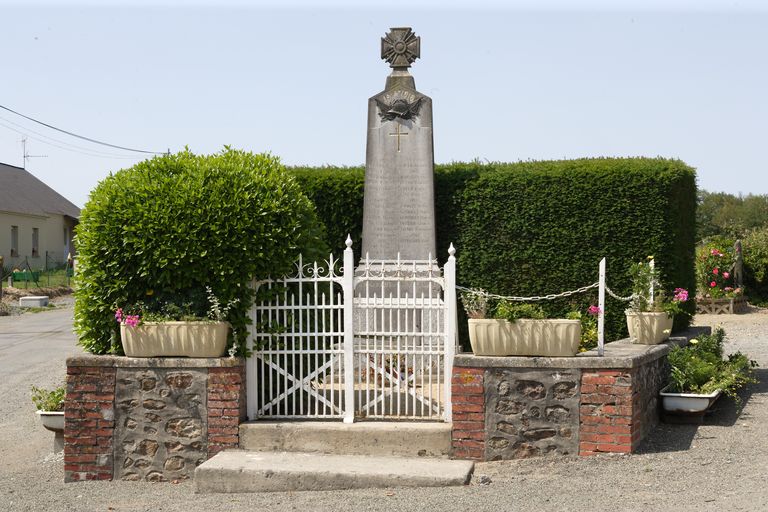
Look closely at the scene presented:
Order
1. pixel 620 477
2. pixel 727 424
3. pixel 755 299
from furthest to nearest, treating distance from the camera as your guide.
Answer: pixel 755 299, pixel 727 424, pixel 620 477

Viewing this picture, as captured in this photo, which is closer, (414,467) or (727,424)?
(414,467)

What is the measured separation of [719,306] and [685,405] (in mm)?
12383

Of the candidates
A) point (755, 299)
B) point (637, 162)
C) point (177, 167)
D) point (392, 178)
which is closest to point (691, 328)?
point (637, 162)

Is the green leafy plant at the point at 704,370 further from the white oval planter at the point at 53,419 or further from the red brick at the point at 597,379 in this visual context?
the white oval planter at the point at 53,419

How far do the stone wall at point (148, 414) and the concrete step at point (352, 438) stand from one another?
0.87ft

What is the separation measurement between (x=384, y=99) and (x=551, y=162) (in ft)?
8.00

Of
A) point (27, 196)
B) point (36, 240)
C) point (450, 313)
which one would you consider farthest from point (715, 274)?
point (27, 196)

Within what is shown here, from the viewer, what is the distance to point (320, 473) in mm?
6734

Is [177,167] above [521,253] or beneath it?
above

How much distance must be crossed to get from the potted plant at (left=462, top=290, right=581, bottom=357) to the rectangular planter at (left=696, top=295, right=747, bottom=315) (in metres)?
13.7

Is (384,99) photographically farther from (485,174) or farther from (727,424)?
(727,424)

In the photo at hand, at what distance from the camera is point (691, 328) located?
1151 centimetres

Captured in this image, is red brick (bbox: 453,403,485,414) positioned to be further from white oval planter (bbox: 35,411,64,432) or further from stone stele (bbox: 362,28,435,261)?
white oval planter (bbox: 35,411,64,432)

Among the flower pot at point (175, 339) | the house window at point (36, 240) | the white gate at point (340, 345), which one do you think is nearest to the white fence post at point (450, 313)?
the white gate at point (340, 345)
